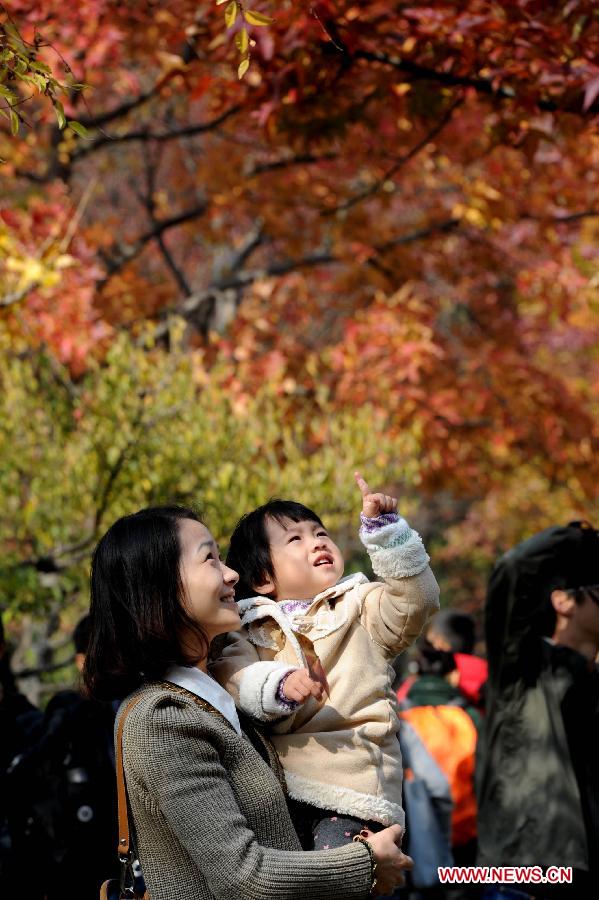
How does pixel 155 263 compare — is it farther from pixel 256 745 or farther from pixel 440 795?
pixel 256 745

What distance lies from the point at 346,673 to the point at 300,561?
0.84ft

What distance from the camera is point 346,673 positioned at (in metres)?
1.98

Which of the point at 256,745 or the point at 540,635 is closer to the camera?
the point at 256,745

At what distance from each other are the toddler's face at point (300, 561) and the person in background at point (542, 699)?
4.27 feet

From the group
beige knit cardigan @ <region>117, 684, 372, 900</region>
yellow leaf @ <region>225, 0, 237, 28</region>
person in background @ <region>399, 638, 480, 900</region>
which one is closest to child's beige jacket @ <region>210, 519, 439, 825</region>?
beige knit cardigan @ <region>117, 684, 372, 900</region>

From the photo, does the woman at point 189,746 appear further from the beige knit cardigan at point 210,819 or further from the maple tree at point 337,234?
the maple tree at point 337,234

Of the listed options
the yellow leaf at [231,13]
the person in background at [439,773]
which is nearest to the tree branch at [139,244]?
the person in background at [439,773]

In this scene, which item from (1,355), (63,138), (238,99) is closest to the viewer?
(238,99)

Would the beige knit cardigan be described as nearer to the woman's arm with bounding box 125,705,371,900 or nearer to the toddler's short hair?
the woman's arm with bounding box 125,705,371,900

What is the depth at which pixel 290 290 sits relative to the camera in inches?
446

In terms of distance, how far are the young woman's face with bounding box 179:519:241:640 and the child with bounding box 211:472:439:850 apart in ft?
0.44

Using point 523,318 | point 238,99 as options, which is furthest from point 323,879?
point 523,318

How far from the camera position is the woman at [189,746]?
65.8 inches

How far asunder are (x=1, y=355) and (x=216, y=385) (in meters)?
1.17
